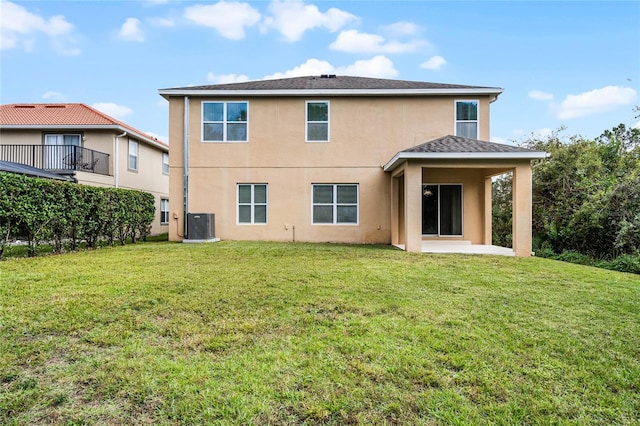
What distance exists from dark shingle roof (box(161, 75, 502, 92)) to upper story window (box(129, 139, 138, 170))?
621cm

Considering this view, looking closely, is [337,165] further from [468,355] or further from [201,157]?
[468,355]

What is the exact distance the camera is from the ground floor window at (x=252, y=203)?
43.6ft

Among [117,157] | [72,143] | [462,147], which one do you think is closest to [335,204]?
[462,147]

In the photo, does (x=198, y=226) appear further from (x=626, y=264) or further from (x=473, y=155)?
(x=626, y=264)

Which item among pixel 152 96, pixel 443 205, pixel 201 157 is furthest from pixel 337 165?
pixel 152 96

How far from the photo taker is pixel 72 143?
53.2 ft

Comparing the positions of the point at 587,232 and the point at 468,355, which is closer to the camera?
the point at 468,355

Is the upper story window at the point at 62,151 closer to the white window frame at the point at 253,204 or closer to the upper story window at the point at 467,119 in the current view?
the white window frame at the point at 253,204

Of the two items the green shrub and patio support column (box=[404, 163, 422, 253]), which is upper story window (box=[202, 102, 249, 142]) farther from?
the green shrub

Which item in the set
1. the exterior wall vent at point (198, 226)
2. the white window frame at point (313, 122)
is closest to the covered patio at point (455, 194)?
the white window frame at point (313, 122)

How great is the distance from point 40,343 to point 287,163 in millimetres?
10559

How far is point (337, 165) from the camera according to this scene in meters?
13.2

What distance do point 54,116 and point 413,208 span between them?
17514 mm

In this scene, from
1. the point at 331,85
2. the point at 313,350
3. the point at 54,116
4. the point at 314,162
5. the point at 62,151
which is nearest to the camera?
the point at 313,350
